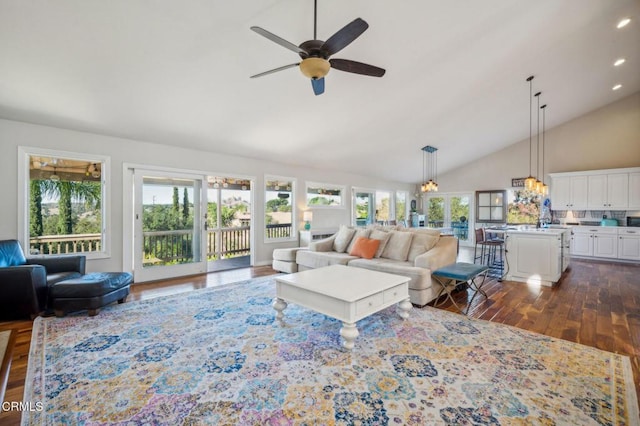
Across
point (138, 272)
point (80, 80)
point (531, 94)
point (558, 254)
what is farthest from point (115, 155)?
point (531, 94)

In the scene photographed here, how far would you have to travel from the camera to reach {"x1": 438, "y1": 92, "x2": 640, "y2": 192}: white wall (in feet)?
22.9

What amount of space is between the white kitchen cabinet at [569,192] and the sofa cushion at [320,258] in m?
6.57

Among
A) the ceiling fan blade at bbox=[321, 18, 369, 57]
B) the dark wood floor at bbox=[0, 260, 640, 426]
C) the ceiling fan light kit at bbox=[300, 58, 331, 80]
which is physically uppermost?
the ceiling fan blade at bbox=[321, 18, 369, 57]

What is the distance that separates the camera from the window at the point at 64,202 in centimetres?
397

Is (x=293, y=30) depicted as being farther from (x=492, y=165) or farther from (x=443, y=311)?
(x=492, y=165)

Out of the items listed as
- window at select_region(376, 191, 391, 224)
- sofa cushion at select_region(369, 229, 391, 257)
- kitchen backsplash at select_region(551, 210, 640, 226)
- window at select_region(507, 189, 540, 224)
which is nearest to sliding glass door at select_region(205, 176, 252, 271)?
sofa cushion at select_region(369, 229, 391, 257)

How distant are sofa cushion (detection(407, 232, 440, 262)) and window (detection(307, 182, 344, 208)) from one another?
360cm

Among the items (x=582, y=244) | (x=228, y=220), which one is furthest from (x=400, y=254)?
(x=582, y=244)

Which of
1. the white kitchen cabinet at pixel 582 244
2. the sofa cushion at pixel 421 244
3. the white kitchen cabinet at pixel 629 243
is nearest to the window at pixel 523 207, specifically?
the white kitchen cabinet at pixel 582 244

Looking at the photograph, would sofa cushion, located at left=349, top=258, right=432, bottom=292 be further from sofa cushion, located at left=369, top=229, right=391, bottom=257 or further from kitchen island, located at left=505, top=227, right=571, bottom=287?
kitchen island, located at left=505, top=227, right=571, bottom=287

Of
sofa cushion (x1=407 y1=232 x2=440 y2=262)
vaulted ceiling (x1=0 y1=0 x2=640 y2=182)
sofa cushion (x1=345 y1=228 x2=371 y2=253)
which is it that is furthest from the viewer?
sofa cushion (x1=345 y1=228 x2=371 y2=253)

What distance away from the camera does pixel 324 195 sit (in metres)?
7.92

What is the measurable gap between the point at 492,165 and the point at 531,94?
11.9 feet

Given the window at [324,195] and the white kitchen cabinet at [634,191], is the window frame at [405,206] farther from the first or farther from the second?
the white kitchen cabinet at [634,191]
